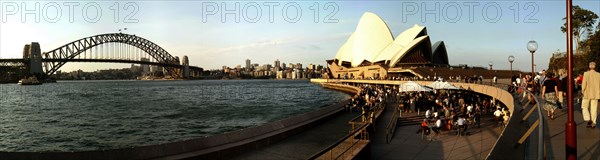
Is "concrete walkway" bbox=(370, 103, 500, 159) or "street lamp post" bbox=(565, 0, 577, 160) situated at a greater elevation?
"street lamp post" bbox=(565, 0, 577, 160)

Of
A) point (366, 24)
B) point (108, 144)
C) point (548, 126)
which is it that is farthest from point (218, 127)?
point (366, 24)

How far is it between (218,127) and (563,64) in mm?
33668

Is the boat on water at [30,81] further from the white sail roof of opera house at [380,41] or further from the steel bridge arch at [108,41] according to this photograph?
the white sail roof of opera house at [380,41]

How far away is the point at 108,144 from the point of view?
52.7 ft

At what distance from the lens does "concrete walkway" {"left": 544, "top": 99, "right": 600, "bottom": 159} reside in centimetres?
478

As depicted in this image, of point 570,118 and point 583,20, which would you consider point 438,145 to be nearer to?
point 570,118

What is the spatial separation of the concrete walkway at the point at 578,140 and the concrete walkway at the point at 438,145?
209 cm

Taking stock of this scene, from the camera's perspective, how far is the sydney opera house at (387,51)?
6525 cm

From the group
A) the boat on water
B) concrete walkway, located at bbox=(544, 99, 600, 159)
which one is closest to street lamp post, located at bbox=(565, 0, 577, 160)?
concrete walkway, located at bbox=(544, 99, 600, 159)

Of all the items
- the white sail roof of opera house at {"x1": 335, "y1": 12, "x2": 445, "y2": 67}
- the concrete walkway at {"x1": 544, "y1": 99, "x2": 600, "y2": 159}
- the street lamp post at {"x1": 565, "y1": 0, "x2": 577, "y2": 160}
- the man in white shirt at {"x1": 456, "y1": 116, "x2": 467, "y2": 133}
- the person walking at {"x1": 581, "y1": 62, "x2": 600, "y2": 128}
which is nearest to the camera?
the street lamp post at {"x1": 565, "y1": 0, "x2": 577, "y2": 160}

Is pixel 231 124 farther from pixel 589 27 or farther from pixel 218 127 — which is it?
pixel 589 27

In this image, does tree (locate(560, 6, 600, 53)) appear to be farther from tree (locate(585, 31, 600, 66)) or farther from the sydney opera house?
the sydney opera house

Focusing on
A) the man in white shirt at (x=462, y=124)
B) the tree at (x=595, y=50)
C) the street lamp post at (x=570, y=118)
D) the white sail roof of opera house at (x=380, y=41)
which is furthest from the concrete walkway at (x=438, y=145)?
the white sail roof of opera house at (x=380, y=41)

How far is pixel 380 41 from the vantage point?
74250mm
